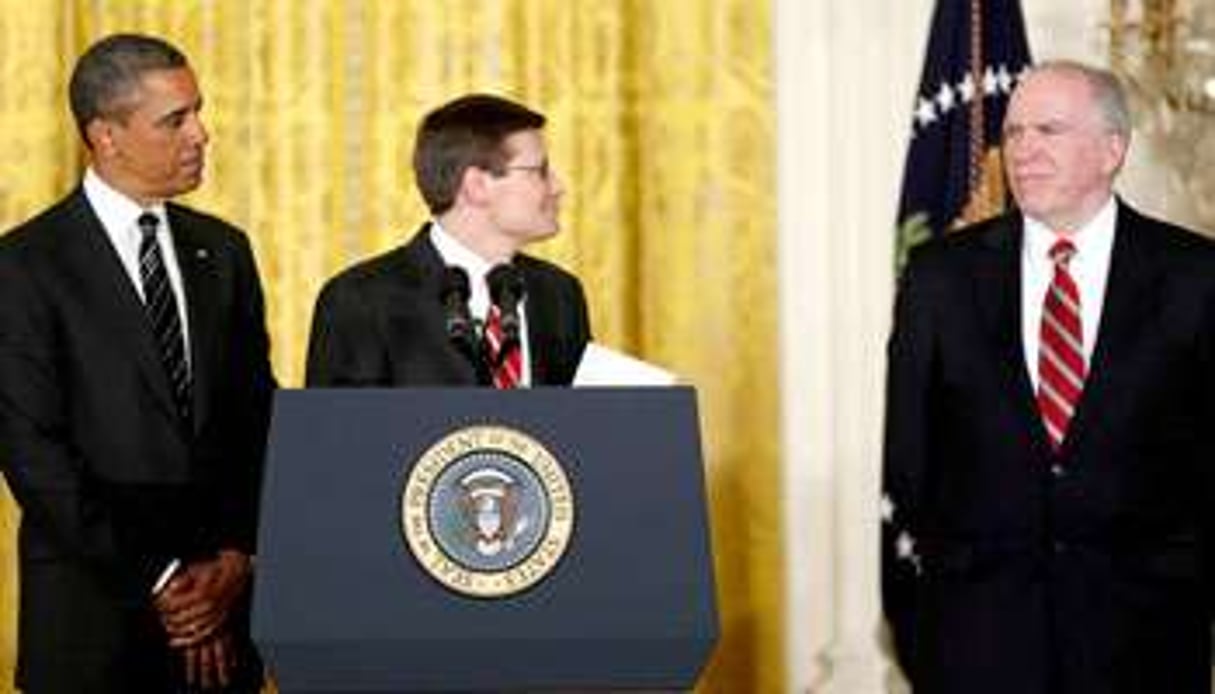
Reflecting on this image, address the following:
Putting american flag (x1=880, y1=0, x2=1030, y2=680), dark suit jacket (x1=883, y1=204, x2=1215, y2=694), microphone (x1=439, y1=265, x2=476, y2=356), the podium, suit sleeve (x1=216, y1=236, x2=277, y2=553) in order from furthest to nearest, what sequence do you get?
american flag (x1=880, y1=0, x2=1030, y2=680), suit sleeve (x1=216, y1=236, x2=277, y2=553), dark suit jacket (x1=883, y1=204, x2=1215, y2=694), microphone (x1=439, y1=265, x2=476, y2=356), the podium

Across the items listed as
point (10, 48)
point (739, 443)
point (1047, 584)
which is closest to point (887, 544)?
point (1047, 584)

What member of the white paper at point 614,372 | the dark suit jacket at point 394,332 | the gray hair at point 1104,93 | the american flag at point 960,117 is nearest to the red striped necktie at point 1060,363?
the gray hair at point 1104,93

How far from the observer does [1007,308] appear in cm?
369

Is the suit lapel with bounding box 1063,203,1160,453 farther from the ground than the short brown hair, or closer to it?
closer to it

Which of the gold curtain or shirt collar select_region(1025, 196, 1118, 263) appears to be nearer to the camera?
shirt collar select_region(1025, 196, 1118, 263)

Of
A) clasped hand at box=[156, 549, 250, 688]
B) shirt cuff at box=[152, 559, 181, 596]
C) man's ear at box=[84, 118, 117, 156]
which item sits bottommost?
clasped hand at box=[156, 549, 250, 688]

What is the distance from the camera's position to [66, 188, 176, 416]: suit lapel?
3.81 meters

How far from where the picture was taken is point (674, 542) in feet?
9.22

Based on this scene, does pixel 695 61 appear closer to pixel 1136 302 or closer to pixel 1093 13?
pixel 1093 13

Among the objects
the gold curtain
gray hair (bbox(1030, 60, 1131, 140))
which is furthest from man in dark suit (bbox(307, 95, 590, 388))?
the gold curtain

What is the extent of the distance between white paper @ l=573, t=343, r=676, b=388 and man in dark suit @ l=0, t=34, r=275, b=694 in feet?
3.57

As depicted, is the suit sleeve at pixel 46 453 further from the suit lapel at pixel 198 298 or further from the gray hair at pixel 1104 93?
the gray hair at pixel 1104 93

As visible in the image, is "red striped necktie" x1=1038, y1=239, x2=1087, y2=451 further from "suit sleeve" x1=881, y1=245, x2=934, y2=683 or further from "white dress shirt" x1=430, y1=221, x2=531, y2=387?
"white dress shirt" x1=430, y1=221, x2=531, y2=387

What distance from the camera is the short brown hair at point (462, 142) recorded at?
3.66 metres
